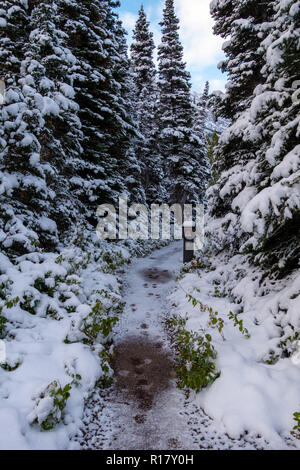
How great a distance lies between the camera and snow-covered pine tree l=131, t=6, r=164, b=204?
2302cm

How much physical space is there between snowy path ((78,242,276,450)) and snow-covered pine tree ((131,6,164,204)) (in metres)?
18.7

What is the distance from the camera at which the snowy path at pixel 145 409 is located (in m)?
3.67

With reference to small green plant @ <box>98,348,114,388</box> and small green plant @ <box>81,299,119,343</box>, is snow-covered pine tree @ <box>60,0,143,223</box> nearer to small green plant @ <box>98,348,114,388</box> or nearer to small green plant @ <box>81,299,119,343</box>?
small green plant @ <box>81,299,119,343</box>

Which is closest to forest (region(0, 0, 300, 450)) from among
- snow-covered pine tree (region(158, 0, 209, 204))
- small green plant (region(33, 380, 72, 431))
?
small green plant (region(33, 380, 72, 431))

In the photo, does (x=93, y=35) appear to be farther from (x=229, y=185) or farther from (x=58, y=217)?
(x=229, y=185)

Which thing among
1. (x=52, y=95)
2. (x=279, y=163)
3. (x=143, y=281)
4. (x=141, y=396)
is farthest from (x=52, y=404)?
(x=52, y=95)

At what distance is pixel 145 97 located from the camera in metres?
23.6

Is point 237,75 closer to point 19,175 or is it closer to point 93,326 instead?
point 19,175

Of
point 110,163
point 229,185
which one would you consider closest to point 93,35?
point 110,163

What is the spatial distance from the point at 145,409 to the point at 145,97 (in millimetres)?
24189
